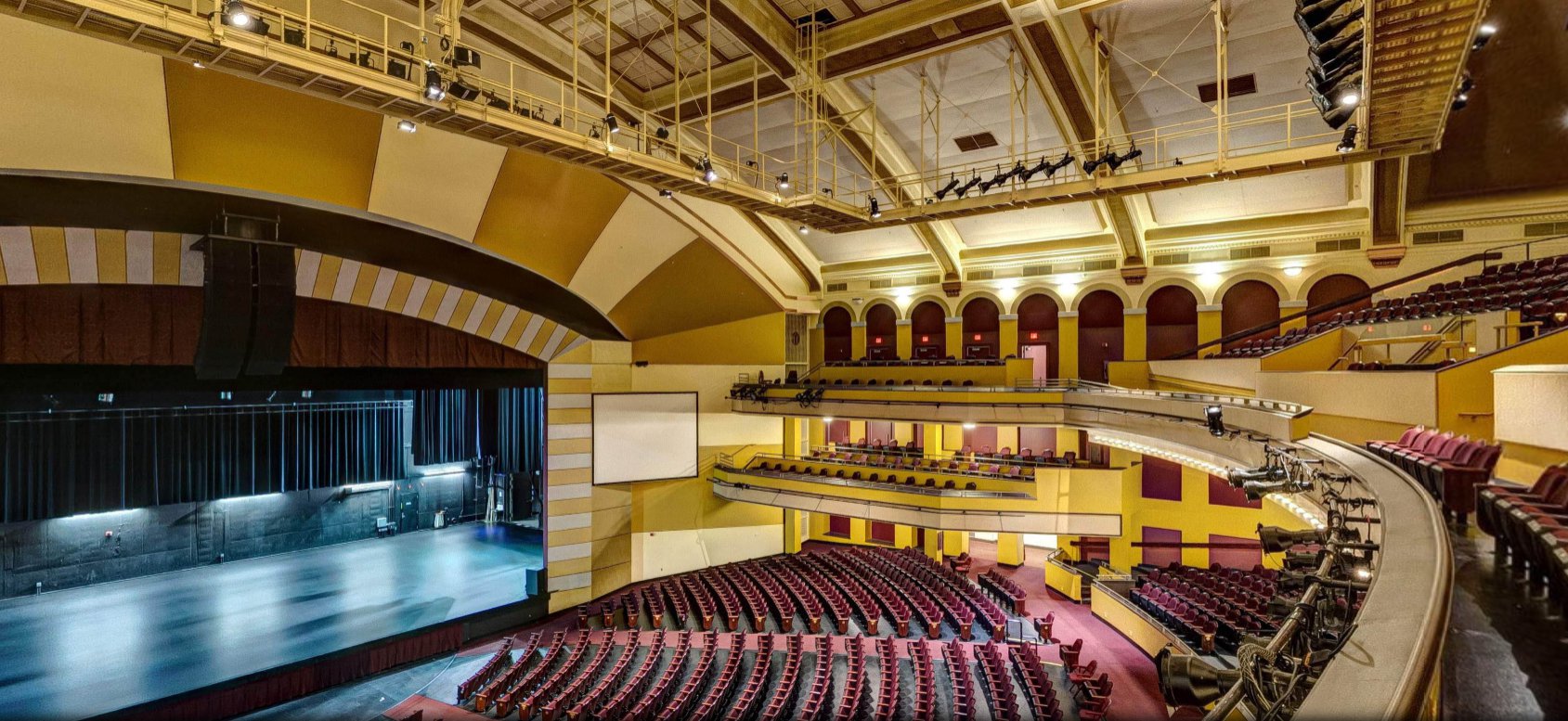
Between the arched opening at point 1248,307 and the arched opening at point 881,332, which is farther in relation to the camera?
the arched opening at point 881,332

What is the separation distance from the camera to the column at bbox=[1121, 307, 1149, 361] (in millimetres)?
17781

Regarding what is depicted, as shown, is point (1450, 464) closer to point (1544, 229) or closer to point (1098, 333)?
point (1544, 229)

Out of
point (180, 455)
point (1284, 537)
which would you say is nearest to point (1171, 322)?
point (1284, 537)

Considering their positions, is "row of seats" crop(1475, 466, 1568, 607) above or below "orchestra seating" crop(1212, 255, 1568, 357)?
below

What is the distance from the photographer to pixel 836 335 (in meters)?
22.9

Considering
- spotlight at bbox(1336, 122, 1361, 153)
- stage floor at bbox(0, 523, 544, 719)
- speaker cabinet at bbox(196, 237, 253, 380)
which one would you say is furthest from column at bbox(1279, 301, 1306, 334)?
speaker cabinet at bbox(196, 237, 253, 380)

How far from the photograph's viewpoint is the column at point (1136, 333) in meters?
17.8

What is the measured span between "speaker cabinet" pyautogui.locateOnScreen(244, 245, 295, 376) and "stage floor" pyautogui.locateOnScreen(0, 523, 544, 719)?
493 cm

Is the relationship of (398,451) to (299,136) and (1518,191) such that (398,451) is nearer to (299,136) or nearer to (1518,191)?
(299,136)

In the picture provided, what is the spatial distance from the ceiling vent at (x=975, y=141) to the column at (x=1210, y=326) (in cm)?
668

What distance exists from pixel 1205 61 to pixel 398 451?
2205cm

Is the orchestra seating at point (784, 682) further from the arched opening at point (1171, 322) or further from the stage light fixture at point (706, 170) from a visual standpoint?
the arched opening at point (1171, 322)

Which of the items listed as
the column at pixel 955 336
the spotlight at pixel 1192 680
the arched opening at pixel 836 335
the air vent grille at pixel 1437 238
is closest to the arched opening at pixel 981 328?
the column at pixel 955 336

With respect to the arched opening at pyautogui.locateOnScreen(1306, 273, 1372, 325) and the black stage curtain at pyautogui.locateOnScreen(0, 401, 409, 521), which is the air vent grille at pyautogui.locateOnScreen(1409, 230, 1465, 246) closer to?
the arched opening at pyautogui.locateOnScreen(1306, 273, 1372, 325)
